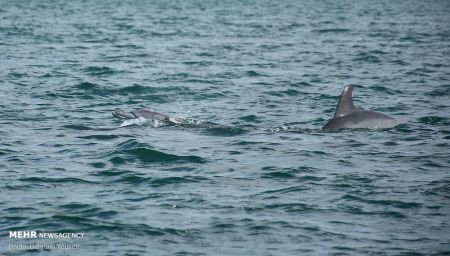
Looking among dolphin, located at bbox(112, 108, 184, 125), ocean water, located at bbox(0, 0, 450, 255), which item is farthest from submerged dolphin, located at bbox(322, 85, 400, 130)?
dolphin, located at bbox(112, 108, 184, 125)

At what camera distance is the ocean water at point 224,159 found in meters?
14.0

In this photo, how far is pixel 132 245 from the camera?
44.3 ft

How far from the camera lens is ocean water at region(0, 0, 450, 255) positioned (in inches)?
552

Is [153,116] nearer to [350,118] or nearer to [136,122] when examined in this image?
[136,122]

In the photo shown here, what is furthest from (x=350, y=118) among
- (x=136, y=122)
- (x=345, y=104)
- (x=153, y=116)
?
(x=136, y=122)

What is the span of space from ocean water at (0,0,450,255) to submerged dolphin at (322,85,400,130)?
428 millimetres

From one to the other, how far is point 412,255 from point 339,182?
4235 mm

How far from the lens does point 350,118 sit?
73.2ft

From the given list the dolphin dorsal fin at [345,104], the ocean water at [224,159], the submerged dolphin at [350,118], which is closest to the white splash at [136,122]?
the ocean water at [224,159]

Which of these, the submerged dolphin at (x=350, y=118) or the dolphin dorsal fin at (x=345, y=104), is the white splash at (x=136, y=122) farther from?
the dolphin dorsal fin at (x=345, y=104)

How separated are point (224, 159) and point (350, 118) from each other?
475cm

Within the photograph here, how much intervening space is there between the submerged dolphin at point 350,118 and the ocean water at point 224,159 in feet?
1.40

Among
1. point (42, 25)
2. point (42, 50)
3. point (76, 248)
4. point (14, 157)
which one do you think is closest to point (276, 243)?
point (76, 248)

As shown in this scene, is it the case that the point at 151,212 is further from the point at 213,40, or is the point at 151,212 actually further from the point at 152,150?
the point at 213,40
